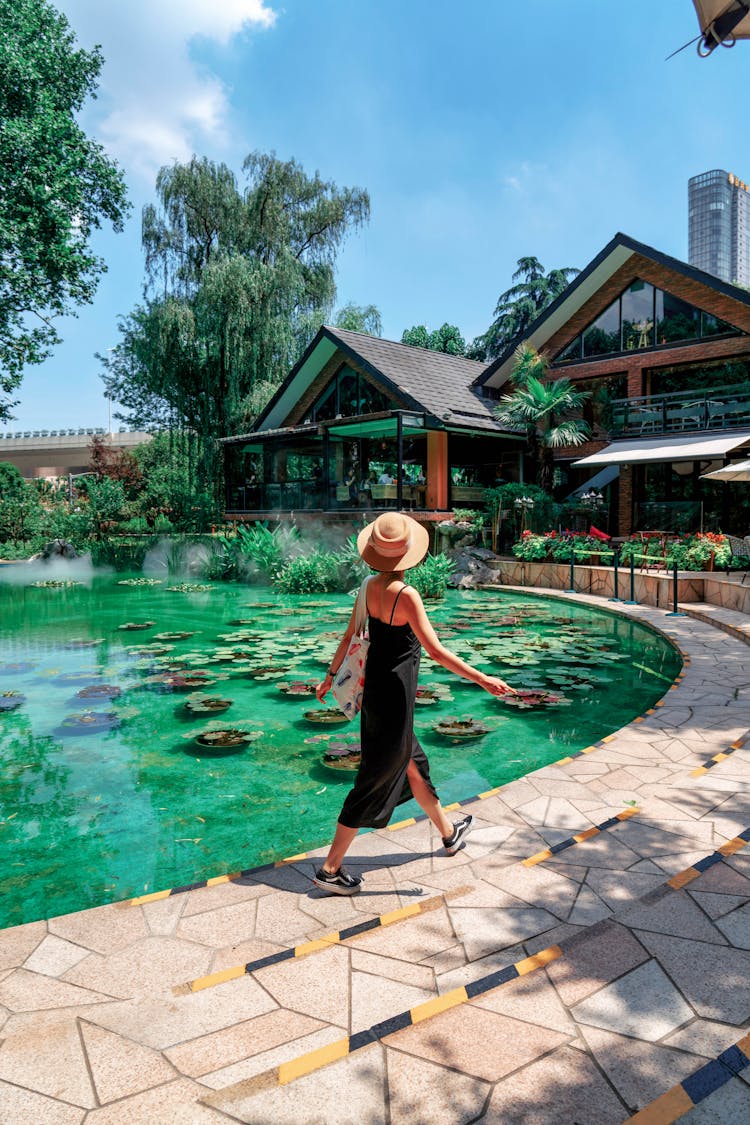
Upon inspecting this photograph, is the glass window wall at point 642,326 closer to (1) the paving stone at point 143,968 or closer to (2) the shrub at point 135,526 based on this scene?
(2) the shrub at point 135,526

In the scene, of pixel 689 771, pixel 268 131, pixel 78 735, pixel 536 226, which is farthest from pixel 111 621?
pixel 536 226

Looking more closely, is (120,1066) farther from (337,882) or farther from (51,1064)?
(337,882)

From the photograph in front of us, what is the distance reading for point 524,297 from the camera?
44.8 metres

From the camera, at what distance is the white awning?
52.5ft

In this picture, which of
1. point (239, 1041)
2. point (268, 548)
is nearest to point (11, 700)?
point (239, 1041)

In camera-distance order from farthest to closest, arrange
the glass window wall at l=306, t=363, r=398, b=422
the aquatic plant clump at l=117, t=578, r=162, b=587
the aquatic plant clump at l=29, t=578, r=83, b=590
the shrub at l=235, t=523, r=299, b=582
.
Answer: the glass window wall at l=306, t=363, r=398, b=422 → the aquatic plant clump at l=117, t=578, r=162, b=587 → the aquatic plant clump at l=29, t=578, r=83, b=590 → the shrub at l=235, t=523, r=299, b=582

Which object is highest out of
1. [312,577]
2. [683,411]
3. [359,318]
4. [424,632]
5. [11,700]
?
[359,318]

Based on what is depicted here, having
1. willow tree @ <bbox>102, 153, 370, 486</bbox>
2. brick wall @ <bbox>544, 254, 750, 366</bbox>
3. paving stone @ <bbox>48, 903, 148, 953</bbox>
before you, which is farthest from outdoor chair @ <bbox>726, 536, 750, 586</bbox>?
willow tree @ <bbox>102, 153, 370, 486</bbox>

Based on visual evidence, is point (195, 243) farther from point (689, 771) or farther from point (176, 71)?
point (689, 771)

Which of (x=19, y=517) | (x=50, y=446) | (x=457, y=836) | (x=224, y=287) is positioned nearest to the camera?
(x=457, y=836)

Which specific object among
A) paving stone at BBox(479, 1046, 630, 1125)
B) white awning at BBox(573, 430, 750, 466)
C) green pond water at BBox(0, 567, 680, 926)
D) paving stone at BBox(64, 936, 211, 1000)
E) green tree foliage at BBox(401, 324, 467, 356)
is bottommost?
green pond water at BBox(0, 567, 680, 926)

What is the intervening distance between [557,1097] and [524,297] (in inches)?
1893

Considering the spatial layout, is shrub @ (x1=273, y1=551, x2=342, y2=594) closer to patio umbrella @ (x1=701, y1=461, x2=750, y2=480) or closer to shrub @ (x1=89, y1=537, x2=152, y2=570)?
patio umbrella @ (x1=701, y1=461, x2=750, y2=480)

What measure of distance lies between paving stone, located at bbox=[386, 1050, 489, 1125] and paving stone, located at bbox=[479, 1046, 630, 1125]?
6cm
